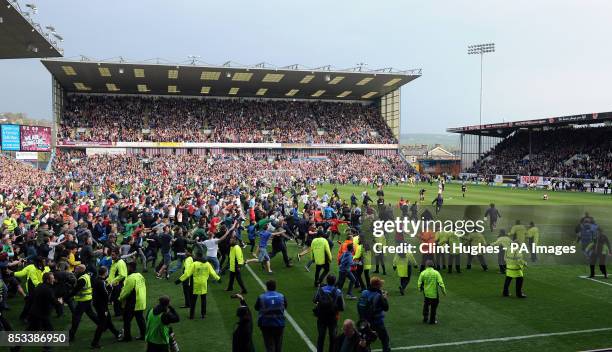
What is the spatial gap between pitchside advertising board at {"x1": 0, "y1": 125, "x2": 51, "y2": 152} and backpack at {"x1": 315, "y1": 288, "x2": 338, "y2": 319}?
1893 inches

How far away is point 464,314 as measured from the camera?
1022 centimetres

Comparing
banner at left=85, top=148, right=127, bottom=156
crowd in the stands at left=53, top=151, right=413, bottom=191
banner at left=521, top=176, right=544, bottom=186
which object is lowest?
banner at left=521, top=176, right=544, bottom=186

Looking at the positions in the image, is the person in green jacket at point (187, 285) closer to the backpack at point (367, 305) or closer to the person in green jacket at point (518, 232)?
the backpack at point (367, 305)

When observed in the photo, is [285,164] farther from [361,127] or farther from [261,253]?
[261,253]

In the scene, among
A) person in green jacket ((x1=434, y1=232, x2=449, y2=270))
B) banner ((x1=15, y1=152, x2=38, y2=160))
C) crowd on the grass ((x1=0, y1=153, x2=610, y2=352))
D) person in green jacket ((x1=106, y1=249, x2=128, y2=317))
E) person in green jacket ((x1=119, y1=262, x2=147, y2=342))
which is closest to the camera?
crowd on the grass ((x1=0, y1=153, x2=610, y2=352))

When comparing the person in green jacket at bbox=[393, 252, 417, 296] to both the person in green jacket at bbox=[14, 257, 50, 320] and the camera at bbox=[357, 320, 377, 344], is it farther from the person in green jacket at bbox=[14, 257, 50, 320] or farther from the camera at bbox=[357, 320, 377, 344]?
the person in green jacket at bbox=[14, 257, 50, 320]

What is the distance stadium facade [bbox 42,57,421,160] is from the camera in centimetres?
5097

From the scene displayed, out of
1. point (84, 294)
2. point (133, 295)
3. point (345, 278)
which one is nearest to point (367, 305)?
point (345, 278)

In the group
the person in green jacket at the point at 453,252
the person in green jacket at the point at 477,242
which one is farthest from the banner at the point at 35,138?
the person in green jacket at the point at 477,242

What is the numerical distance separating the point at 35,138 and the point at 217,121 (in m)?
22.4

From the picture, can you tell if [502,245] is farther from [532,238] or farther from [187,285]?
[187,285]

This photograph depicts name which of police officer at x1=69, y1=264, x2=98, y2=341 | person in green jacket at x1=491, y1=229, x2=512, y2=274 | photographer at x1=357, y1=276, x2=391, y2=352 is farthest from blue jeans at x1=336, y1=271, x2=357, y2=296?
police officer at x1=69, y1=264, x2=98, y2=341

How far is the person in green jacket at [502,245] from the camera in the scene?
471 inches

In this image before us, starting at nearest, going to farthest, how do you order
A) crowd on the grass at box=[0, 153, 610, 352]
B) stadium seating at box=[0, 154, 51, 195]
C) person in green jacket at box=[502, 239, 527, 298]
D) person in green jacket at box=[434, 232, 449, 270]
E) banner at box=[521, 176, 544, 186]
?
crowd on the grass at box=[0, 153, 610, 352] → person in green jacket at box=[502, 239, 527, 298] → person in green jacket at box=[434, 232, 449, 270] → stadium seating at box=[0, 154, 51, 195] → banner at box=[521, 176, 544, 186]
